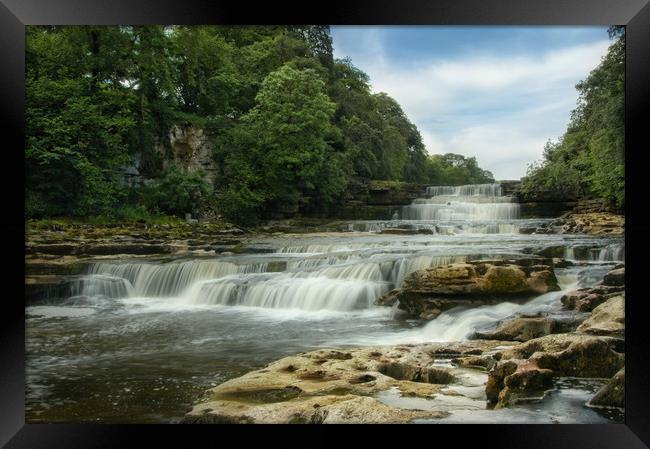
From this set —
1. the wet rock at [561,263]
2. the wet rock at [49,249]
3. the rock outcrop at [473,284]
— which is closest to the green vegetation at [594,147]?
the wet rock at [561,263]

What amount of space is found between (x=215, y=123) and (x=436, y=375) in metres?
2.88

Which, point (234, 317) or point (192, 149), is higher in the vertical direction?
point (192, 149)

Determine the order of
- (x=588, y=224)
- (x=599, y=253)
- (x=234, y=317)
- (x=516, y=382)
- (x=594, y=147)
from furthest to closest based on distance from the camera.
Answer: (x=234, y=317), (x=599, y=253), (x=588, y=224), (x=594, y=147), (x=516, y=382)

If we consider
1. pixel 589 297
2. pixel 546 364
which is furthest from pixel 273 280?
pixel 589 297

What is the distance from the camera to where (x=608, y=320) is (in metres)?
3.93

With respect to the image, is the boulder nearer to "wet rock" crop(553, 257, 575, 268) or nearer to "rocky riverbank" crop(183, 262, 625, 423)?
"rocky riverbank" crop(183, 262, 625, 423)

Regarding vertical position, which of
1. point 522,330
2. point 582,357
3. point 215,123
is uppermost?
point 215,123

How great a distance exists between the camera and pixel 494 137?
13.7 feet

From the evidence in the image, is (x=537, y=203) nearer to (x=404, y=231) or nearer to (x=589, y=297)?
(x=589, y=297)

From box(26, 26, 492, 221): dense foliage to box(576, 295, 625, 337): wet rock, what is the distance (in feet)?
4.43

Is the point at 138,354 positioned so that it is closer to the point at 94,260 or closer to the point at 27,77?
the point at 94,260

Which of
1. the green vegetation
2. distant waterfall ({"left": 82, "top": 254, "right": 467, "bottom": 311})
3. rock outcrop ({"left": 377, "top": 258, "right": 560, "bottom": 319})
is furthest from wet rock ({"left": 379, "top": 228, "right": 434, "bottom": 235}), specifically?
the green vegetation

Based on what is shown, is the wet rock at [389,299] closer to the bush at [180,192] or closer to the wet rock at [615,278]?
the wet rock at [615,278]
